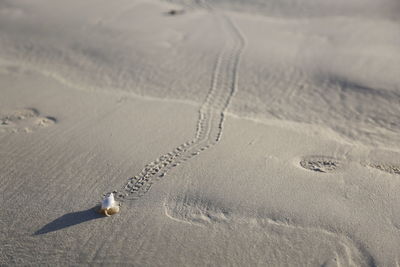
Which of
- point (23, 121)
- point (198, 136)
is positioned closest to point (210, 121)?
point (198, 136)

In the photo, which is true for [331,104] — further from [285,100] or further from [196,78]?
[196,78]

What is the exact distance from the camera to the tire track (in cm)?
387

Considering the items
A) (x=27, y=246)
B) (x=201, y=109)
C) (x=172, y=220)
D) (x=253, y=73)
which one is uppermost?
(x=253, y=73)

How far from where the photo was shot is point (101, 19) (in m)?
7.37

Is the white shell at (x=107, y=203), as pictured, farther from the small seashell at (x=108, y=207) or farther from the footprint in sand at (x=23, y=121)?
the footprint in sand at (x=23, y=121)

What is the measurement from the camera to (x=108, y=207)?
3473mm

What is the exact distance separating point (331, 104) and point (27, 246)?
411cm

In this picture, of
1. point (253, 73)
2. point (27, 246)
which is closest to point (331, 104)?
point (253, 73)

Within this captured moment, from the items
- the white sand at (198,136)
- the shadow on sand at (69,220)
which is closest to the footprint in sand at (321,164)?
the white sand at (198,136)

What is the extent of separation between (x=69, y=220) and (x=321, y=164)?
267cm

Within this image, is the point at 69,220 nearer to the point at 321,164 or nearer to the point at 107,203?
the point at 107,203

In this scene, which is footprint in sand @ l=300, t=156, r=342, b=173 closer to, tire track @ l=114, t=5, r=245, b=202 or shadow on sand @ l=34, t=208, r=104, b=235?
tire track @ l=114, t=5, r=245, b=202

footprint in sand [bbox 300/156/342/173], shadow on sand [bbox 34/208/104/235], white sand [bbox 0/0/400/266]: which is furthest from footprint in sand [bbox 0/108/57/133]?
footprint in sand [bbox 300/156/342/173]

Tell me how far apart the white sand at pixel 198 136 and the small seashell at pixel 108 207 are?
0.22ft
